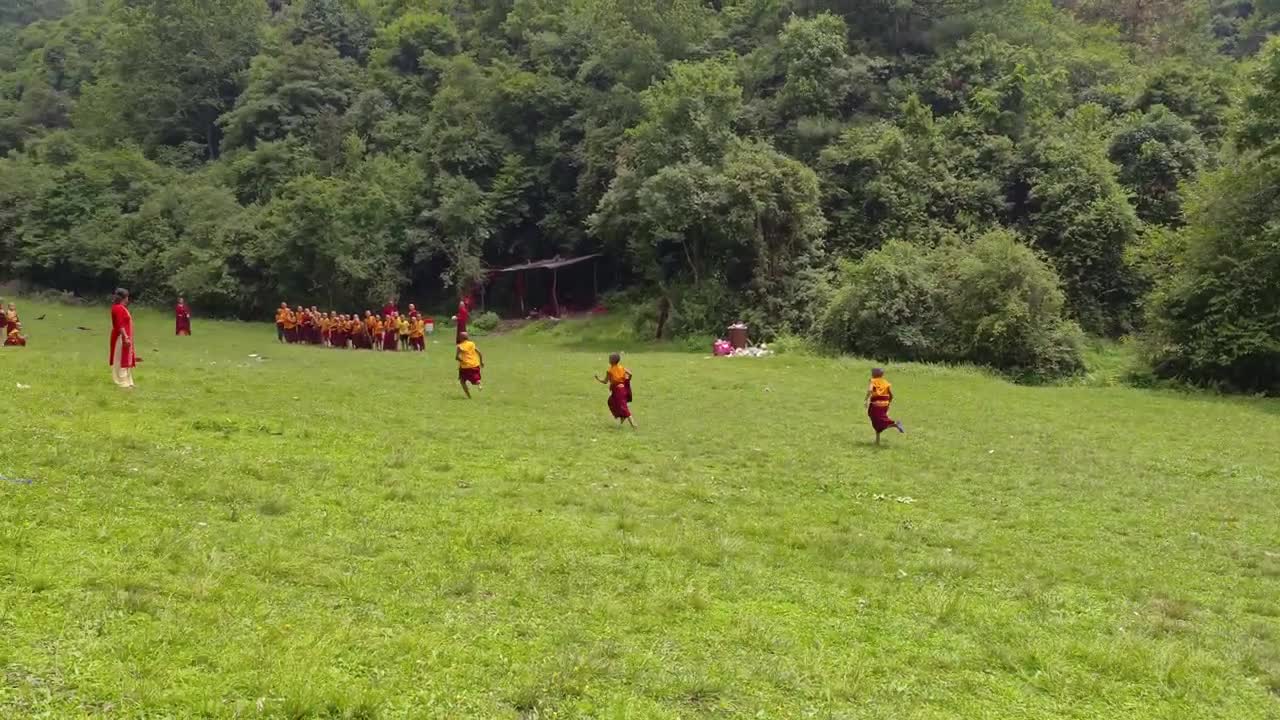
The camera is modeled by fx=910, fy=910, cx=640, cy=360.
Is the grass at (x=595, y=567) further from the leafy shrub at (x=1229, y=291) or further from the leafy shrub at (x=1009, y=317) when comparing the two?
the leafy shrub at (x=1009, y=317)

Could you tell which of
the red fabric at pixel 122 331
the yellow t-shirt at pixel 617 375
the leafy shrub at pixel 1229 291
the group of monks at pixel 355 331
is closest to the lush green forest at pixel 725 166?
the leafy shrub at pixel 1229 291

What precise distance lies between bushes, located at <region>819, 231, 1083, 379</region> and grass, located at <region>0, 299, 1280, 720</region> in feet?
45.0

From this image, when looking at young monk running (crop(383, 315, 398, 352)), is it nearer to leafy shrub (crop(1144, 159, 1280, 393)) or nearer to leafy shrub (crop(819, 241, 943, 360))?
leafy shrub (crop(819, 241, 943, 360))

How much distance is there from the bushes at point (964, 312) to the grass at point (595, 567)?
45.0 feet

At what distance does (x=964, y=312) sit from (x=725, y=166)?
13.0 m

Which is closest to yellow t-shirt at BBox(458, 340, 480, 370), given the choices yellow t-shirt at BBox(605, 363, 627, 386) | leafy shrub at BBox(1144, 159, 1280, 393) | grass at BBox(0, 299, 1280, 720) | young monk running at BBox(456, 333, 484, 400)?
young monk running at BBox(456, 333, 484, 400)

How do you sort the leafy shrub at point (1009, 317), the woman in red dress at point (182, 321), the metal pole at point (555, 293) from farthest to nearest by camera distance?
the metal pole at point (555, 293) → the woman in red dress at point (182, 321) → the leafy shrub at point (1009, 317)

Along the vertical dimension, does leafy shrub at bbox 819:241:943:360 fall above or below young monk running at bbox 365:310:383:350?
above

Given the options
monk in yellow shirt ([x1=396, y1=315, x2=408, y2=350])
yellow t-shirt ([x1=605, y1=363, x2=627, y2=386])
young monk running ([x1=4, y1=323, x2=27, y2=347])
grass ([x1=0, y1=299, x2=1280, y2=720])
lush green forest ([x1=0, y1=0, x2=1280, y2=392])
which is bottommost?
grass ([x1=0, y1=299, x2=1280, y2=720])

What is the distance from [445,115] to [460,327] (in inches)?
1265

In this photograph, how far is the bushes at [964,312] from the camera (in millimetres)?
30844

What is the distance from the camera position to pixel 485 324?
48625mm

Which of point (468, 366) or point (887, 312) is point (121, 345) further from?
point (887, 312)

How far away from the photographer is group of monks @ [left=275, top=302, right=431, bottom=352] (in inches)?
1409
